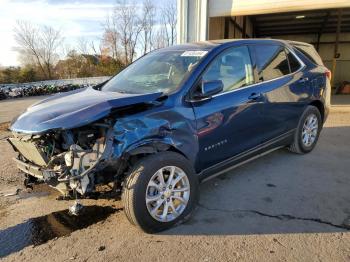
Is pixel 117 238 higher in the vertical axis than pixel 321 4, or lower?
lower

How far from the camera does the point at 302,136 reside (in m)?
5.16

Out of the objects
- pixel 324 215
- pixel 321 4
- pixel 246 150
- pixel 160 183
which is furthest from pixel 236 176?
pixel 321 4

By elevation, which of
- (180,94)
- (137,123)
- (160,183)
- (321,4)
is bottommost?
(160,183)

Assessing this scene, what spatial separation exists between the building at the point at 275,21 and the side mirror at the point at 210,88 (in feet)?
24.1

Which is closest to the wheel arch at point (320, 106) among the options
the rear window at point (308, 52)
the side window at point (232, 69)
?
the rear window at point (308, 52)

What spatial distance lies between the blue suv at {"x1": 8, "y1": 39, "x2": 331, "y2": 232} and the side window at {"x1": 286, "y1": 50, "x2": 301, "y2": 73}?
1.43 ft

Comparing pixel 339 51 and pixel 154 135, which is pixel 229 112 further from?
pixel 339 51

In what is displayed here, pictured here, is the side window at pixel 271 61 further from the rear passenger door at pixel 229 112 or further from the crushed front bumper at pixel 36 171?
the crushed front bumper at pixel 36 171

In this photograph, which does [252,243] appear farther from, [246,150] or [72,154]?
[72,154]

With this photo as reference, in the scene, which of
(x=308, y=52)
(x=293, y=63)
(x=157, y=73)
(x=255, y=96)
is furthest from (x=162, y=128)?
(x=308, y=52)

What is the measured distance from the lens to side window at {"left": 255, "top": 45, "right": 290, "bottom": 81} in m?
4.24

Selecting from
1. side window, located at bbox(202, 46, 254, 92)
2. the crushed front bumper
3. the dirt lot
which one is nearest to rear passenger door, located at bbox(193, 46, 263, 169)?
side window, located at bbox(202, 46, 254, 92)

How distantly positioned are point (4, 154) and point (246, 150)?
14.8 ft

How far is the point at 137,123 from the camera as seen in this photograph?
304 cm
